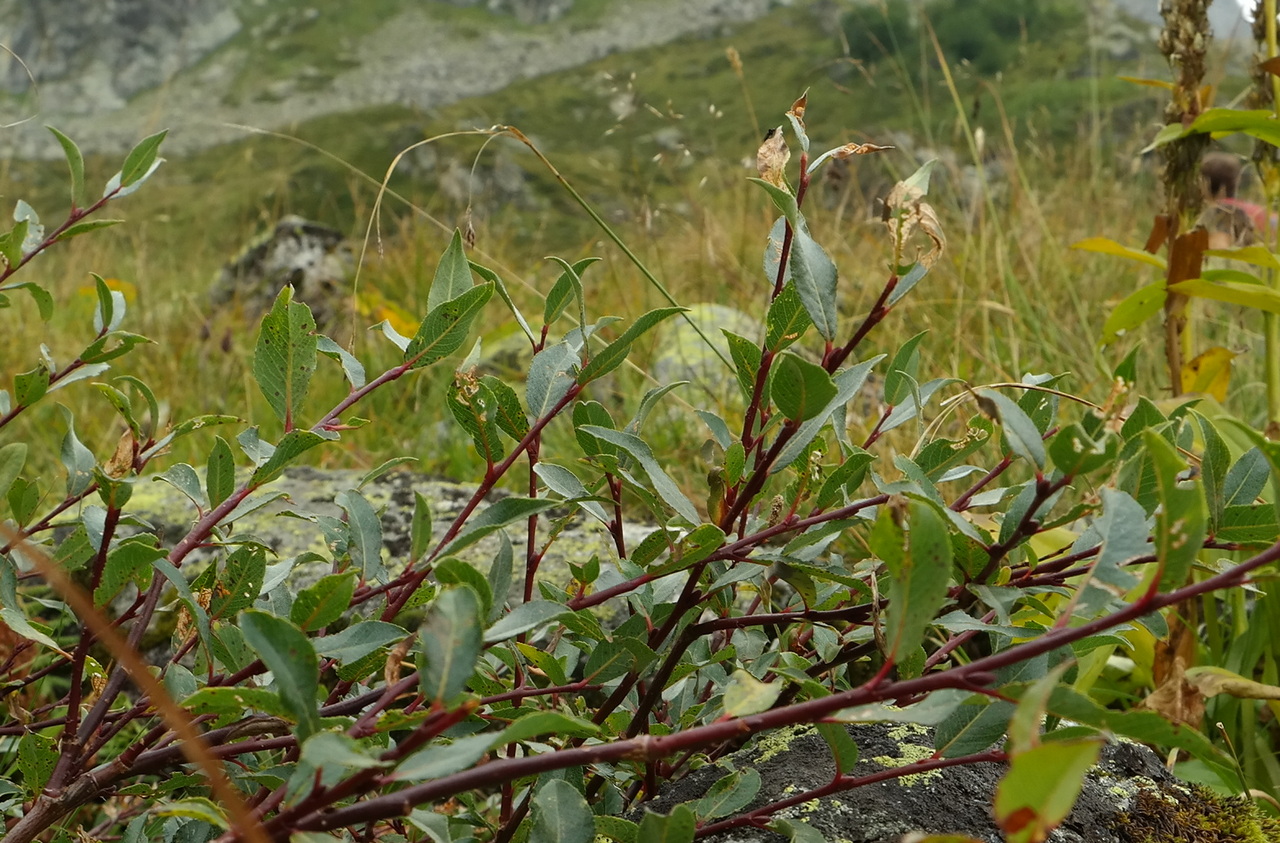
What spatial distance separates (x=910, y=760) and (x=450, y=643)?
62 cm

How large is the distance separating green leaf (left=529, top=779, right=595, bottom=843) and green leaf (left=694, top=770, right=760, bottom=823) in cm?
12

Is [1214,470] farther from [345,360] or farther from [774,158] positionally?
[345,360]

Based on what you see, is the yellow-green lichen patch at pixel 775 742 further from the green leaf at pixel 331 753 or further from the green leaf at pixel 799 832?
the green leaf at pixel 331 753

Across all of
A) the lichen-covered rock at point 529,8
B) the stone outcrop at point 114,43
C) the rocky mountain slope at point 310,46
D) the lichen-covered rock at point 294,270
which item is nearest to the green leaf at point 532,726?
the lichen-covered rock at point 294,270

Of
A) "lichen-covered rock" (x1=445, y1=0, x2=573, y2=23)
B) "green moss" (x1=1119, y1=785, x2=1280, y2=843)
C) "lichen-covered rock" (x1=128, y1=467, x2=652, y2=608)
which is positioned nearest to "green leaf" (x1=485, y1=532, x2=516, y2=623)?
"green moss" (x1=1119, y1=785, x2=1280, y2=843)

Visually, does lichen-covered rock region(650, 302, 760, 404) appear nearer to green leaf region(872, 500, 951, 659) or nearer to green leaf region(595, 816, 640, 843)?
green leaf region(595, 816, 640, 843)

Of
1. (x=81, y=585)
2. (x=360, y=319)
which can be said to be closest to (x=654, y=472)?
(x=81, y=585)

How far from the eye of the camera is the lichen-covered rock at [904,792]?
85cm

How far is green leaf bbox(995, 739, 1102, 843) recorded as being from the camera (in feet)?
1.15

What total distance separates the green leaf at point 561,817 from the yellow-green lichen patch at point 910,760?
372 mm

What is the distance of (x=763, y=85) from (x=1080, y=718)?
140ft

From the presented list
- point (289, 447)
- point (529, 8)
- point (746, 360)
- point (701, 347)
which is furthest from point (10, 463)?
point (529, 8)

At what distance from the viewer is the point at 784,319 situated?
0.73 meters

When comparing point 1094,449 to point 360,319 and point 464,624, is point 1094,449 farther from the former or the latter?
point 360,319
